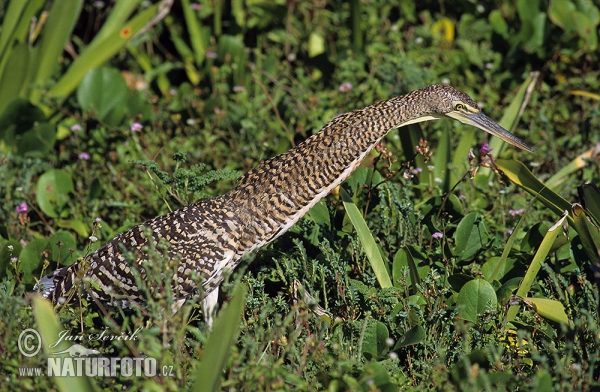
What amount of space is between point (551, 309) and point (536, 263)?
12.3 inches

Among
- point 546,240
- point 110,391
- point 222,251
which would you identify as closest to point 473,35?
point 546,240

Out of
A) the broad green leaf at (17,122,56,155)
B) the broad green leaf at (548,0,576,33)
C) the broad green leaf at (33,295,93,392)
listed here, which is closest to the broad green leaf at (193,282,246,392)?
the broad green leaf at (33,295,93,392)

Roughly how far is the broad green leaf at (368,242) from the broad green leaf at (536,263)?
2.39 feet

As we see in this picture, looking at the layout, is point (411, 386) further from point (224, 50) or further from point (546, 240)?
point (224, 50)

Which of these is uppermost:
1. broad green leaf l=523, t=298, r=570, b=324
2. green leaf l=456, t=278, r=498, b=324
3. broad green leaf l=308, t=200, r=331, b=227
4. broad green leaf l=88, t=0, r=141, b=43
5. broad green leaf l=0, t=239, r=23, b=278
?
broad green leaf l=88, t=0, r=141, b=43

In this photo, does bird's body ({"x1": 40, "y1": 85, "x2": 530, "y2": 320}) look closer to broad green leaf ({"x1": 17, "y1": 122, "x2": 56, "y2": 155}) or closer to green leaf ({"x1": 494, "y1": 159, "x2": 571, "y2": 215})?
green leaf ({"x1": 494, "y1": 159, "x2": 571, "y2": 215})

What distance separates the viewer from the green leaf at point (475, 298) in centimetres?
380

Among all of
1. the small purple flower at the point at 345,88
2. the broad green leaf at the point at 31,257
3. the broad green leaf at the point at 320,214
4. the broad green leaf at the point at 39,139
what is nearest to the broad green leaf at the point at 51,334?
the broad green leaf at the point at 31,257

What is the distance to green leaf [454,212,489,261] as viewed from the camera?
4379 millimetres

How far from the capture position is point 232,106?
603 cm

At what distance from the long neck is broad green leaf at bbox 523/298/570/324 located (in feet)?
4.09

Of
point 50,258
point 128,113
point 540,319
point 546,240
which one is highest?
point 128,113

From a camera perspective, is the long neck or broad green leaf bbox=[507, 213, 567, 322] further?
the long neck

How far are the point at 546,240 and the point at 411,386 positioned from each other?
109cm
